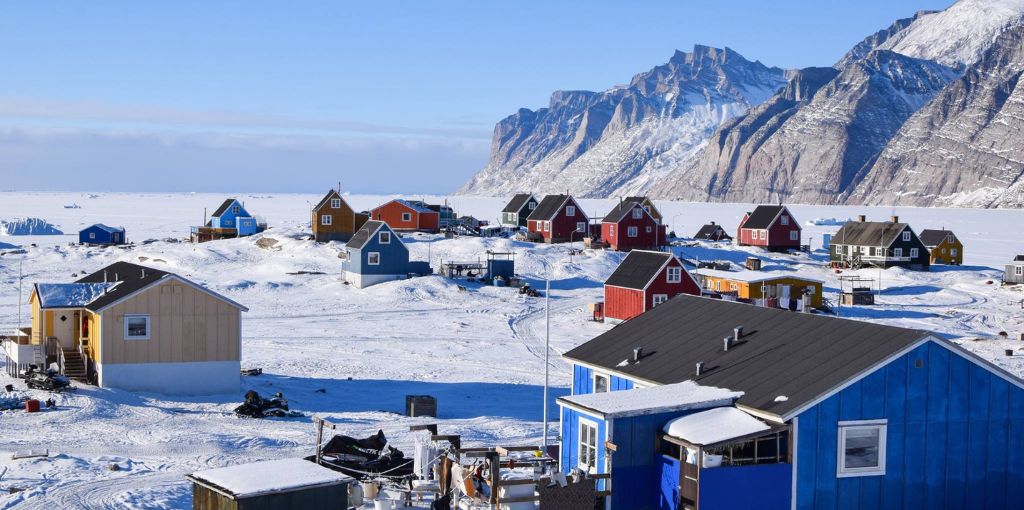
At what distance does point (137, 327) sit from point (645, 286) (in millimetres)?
26998

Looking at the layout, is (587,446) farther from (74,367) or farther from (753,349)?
(74,367)

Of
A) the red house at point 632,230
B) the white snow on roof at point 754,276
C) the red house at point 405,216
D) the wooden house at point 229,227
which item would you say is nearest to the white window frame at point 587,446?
the white snow on roof at point 754,276

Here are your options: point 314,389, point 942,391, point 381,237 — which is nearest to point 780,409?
point 942,391

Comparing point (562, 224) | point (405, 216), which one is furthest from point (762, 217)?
point (405, 216)

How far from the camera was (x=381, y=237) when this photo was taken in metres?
66.5

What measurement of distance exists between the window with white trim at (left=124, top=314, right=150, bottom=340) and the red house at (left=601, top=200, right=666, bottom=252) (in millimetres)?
53670

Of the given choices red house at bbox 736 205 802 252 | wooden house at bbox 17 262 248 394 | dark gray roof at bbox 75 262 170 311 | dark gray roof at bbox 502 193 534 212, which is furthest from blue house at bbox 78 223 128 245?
wooden house at bbox 17 262 248 394

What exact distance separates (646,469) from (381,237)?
48.6 m

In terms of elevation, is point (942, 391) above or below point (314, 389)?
above

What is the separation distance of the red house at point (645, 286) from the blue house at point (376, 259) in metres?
15.9

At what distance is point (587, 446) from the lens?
19.7 meters

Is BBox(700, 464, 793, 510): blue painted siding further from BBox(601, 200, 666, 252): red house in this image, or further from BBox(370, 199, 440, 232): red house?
BBox(370, 199, 440, 232): red house

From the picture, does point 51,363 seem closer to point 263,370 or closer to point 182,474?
point 263,370

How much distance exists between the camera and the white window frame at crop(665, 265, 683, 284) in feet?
180
